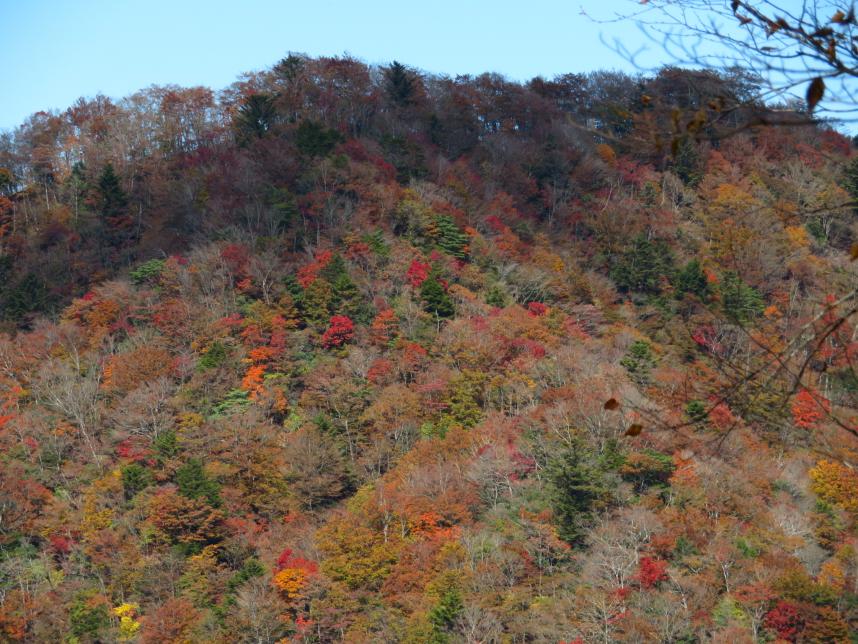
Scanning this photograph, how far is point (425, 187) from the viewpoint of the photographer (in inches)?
1779

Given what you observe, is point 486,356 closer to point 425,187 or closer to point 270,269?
point 270,269

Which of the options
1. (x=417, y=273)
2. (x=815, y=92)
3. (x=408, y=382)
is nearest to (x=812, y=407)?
(x=815, y=92)

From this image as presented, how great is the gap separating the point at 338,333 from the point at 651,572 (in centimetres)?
1793

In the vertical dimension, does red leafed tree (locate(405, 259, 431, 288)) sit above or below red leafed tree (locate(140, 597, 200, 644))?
above

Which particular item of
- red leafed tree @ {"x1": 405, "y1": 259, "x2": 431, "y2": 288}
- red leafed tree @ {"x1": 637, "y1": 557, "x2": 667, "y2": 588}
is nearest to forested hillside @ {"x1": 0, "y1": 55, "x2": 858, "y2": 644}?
red leafed tree @ {"x1": 637, "y1": 557, "x2": 667, "y2": 588}

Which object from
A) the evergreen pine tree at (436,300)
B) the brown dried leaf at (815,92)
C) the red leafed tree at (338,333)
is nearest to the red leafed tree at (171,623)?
the red leafed tree at (338,333)

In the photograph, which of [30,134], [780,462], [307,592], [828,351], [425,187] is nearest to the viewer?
[828,351]

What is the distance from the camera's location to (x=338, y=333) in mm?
35531

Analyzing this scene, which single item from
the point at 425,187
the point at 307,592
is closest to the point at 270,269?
the point at 425,187

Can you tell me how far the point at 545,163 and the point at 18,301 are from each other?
29248 mm

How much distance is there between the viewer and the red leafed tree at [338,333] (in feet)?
116

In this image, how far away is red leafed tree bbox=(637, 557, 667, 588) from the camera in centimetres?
2086

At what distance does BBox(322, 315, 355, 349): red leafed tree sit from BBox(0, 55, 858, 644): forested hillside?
119 mm

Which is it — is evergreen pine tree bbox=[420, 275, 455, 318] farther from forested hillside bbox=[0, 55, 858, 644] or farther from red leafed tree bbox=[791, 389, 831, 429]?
red leafed tree bbox=[791, 389, 831, 429]
